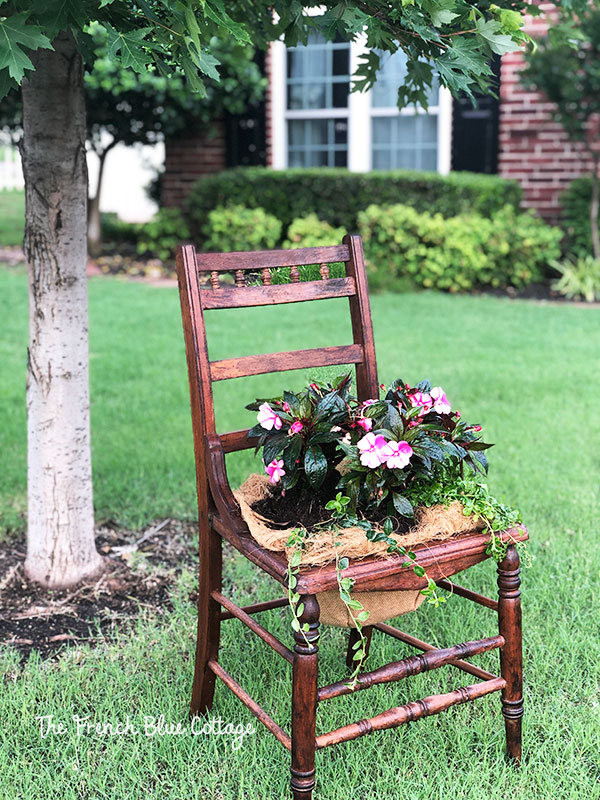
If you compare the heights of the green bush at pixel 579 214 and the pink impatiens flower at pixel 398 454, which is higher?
the green bush at pixel 579 214

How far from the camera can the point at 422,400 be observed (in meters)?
2.09

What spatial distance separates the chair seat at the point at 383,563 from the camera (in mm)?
1812

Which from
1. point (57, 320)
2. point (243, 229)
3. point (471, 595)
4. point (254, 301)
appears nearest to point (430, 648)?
point (471, 595)

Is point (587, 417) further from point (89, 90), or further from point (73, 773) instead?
point (89, 90)

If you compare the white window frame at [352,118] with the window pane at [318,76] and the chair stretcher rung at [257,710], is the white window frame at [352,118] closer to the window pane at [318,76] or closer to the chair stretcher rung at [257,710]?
the window pane at [318,76]

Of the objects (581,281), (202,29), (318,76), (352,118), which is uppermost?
(318,76)

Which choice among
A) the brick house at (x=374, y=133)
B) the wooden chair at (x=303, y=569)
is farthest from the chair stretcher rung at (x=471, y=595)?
the brick house at (x=374, y=133)

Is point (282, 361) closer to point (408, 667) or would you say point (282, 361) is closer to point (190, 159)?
point (408, 667)

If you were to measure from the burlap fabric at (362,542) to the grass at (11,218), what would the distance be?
30.8 ft

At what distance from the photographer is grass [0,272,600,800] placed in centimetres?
207

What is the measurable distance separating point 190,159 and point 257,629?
8851 millimetres

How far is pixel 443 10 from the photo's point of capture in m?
1.94

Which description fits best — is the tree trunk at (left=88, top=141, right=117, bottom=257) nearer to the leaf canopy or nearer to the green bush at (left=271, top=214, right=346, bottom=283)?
the green bush at (left=271, top=214, right=346, bottom=283)

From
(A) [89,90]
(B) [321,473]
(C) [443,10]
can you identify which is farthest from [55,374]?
(A) [89,90]
